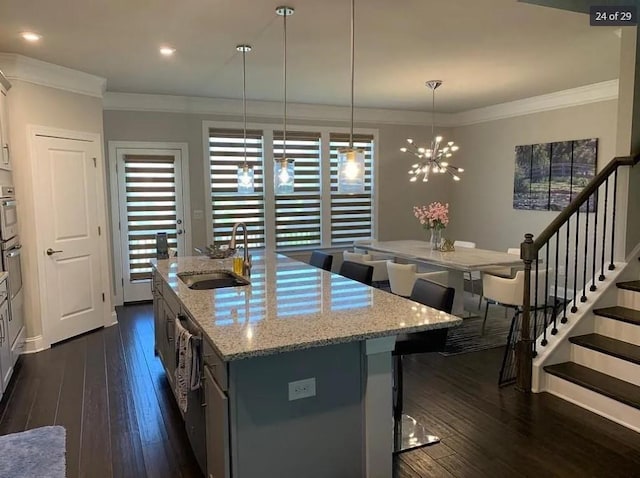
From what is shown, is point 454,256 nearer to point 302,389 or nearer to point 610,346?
point 610,346

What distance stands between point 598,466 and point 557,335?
47.1 inches

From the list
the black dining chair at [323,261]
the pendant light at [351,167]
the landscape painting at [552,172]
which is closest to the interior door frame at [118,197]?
the black dining chair at [323,261]

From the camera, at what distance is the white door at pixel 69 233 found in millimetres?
4672

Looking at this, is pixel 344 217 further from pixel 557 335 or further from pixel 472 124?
pixel 557 335

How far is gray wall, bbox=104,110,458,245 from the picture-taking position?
6.22 meters

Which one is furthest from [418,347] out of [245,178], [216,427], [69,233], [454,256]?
[69,233]

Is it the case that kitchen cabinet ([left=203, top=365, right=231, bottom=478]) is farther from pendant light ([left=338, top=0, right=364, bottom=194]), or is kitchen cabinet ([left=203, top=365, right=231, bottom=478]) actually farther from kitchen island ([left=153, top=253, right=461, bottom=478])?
pendant light ([left=338, top=0, right=364, bottom=194])

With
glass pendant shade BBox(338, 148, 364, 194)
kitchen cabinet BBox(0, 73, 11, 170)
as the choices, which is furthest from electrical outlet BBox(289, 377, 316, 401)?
kitchen cabinet BBox(0, 73, 11, 170)

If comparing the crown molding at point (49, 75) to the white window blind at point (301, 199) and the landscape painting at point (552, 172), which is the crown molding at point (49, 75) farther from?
the landscape painting at point (552, 172)

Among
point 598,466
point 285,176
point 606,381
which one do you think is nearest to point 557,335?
point 606,381

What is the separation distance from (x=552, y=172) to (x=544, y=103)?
0.95m

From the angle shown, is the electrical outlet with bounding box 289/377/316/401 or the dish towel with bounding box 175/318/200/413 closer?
the electrical outlet with bounding box 289/377/316/401

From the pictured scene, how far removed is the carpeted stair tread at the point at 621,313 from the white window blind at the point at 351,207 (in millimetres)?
4313

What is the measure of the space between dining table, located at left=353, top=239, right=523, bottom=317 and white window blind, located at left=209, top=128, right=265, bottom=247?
1.74m
